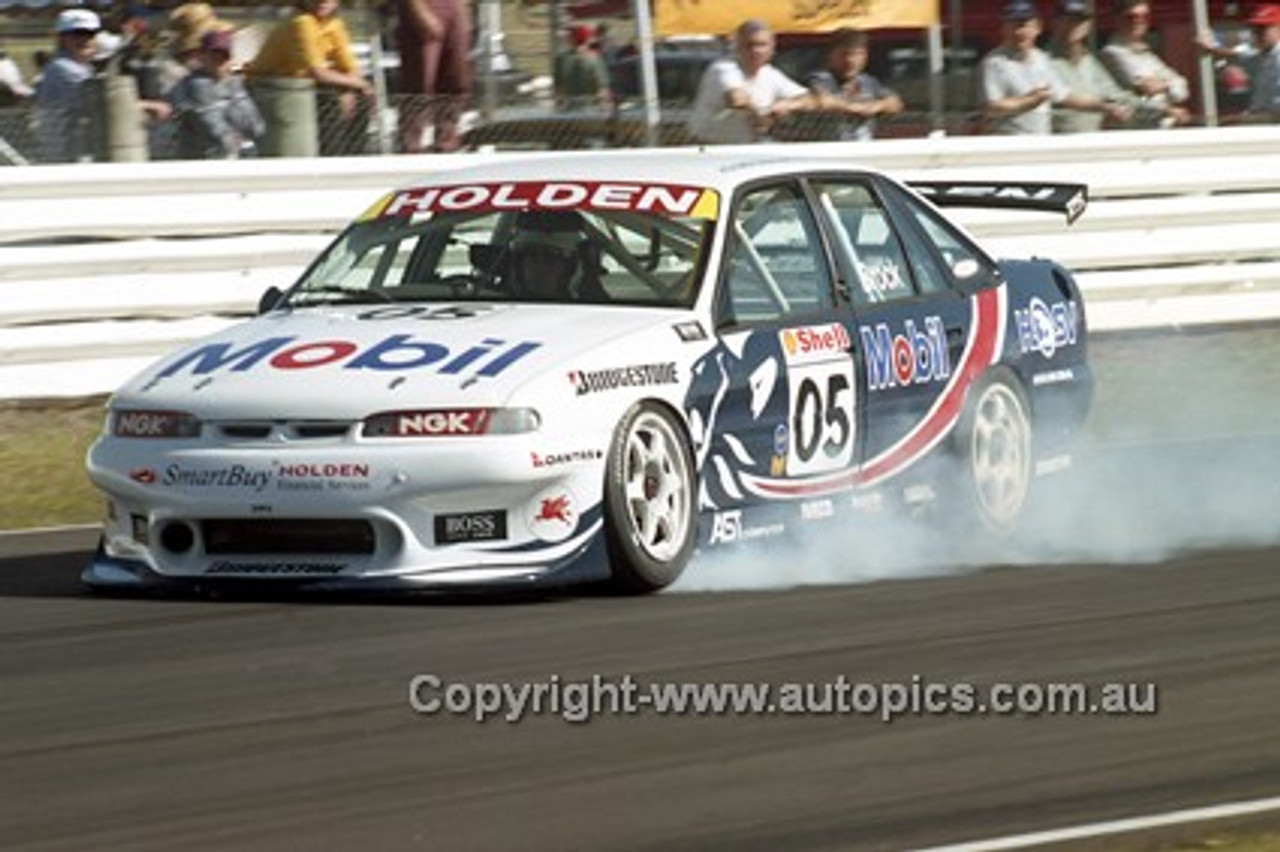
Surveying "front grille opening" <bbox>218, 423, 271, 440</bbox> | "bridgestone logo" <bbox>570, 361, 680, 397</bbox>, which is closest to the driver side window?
"bridgestone logo" <bbox>570, 361, 680, 397</bbox>

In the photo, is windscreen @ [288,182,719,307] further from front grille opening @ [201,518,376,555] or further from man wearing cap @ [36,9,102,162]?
man wearing cap @ [36,9,102,162]

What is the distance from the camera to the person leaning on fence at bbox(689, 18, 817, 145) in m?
14.8

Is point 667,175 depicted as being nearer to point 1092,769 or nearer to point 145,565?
point 145,565

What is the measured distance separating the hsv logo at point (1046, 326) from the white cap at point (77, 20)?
509 centimetres

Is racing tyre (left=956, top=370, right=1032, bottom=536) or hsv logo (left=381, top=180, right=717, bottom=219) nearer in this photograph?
hsv logo (left=381, top=180, right=717, bottom=219)

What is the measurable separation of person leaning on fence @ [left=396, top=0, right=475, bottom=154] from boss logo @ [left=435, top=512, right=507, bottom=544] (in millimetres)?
6301

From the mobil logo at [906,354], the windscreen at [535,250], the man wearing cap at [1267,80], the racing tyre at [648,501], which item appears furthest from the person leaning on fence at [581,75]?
the racing tyre at [648,501]

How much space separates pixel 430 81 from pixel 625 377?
6.20 meters

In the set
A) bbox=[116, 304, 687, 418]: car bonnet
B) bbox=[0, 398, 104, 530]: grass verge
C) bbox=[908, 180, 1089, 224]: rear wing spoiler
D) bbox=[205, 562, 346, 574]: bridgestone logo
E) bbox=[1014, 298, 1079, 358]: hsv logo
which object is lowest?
bbox=[0, 398, 104, 530]: grass verge

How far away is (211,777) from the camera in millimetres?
5867

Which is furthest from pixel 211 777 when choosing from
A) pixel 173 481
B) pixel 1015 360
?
pixel 1015 360

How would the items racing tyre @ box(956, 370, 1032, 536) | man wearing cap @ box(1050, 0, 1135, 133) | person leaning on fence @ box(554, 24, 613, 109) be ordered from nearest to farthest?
racing tyre @ box(956, 370, 1032, 536), person leaning on fence @ box(554, 24, 613, 109), man wearing cap @ box(1050, 0, 1135, 133)

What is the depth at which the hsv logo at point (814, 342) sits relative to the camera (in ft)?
29.7

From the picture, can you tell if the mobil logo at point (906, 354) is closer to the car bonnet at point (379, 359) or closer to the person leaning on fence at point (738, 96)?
the car bonnet at point (379, 359)
